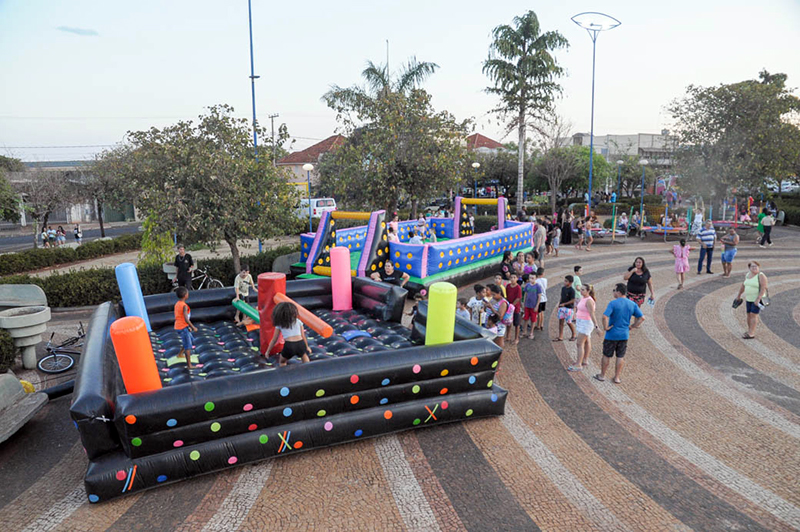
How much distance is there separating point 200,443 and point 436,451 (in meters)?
2.73

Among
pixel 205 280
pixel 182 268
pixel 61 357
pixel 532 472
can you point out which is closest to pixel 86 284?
pixel 205 280

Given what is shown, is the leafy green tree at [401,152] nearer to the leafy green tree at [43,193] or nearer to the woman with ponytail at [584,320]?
the woman with ponytail at [584,320]

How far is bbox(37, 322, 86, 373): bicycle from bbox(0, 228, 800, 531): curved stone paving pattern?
5.40 feet

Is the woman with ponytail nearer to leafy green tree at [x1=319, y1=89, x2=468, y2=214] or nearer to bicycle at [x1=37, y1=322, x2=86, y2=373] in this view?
bicycle at [x1=37, y1=322, x2=86, y2=373]

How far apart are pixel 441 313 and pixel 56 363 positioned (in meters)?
6.95

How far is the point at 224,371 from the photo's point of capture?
7582 mm

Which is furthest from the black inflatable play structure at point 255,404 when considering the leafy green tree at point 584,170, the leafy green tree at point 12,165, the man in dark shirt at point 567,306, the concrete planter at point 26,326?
the leafy green tree at point 12,165

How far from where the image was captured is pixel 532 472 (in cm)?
576

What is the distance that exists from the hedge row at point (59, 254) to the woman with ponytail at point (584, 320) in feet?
65.5

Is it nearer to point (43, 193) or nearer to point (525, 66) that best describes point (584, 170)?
point (525, 66)

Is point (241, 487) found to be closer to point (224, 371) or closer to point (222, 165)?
point (224, 371)

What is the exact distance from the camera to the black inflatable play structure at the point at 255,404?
5.36 metres

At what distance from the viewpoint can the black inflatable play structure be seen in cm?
536

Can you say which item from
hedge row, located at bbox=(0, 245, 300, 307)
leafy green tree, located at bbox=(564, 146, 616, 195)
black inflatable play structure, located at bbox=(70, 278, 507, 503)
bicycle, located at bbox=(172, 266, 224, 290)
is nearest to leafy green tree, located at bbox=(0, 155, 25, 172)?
hedge row, located at bbox=(0, 245, 300, 307)
